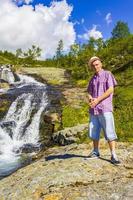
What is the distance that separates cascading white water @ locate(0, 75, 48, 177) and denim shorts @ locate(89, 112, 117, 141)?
13.1 m

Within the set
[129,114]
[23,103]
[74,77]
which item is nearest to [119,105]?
[129,114]

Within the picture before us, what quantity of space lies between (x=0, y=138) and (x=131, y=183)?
73.1ft

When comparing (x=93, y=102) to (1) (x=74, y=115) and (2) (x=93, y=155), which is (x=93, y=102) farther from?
(1) (x=74, y=115)

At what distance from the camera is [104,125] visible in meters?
13.3

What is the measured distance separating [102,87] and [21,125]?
877 inches

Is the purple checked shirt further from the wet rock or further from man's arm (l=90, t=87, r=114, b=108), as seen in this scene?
the wet rock

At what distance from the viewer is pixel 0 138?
32.7 metres

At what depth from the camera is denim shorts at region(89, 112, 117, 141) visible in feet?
43.3

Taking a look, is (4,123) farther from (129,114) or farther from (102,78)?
(102,78)

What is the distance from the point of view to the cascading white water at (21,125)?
30.6m

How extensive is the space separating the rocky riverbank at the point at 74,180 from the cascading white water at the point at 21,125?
477 inches

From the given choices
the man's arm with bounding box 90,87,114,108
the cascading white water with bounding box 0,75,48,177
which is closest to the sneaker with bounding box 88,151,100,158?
the man's arm with bounding box 90,87,114,108

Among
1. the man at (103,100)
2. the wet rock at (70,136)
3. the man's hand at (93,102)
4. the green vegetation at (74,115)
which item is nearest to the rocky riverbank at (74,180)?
the man at (103,100)

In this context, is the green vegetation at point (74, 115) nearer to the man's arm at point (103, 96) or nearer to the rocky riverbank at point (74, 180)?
the rocky riverbank at point (74, 180)
